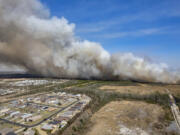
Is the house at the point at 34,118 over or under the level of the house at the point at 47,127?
over

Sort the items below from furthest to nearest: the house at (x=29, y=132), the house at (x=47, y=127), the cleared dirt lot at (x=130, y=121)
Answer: the house at (x=47, y=127), the cleared dirt lot at (x=130, y=121), the house at (x=29, y=132)

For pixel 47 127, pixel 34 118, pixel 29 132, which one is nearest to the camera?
pixel 29 132

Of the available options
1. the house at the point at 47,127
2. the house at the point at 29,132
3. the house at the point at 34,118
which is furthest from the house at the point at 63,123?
the house at the point at 34,118

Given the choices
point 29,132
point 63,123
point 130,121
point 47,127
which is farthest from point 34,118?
point 130,121

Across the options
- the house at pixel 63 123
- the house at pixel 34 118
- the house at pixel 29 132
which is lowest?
the house at pixel 29 132

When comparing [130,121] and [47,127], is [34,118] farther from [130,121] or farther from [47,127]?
[130,121]

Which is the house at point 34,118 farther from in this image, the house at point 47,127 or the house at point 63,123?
the house at point 63,123

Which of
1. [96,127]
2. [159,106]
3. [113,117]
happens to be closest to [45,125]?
[96,127]

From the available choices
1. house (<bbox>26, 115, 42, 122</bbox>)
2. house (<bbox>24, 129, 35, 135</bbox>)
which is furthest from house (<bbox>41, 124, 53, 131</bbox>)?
house (<bbox>26, 115, 42, 122</bbox>)

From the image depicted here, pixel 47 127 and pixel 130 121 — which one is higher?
pixel 130 121

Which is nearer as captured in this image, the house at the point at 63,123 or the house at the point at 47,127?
the house at the point at 47,127
